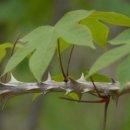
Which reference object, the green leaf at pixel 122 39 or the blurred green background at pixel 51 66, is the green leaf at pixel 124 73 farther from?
the blurred green background at pixel 51 66

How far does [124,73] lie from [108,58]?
0.18 feet

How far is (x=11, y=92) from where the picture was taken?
1.30 m

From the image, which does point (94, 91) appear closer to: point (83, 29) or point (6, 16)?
point (83, 29)

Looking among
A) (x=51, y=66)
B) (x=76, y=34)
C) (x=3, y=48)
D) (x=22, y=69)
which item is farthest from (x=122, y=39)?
(x=51, y=66)

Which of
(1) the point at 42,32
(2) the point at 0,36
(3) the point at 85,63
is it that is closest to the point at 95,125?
(3) the point at 85,63

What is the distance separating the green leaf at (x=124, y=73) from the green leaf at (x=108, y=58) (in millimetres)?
25

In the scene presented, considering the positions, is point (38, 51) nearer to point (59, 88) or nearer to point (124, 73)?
point (59, 88)

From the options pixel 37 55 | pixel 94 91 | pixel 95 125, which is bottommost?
pixel 95 125

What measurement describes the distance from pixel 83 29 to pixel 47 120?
7.89 feet

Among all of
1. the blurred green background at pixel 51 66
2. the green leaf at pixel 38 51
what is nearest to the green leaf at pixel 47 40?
the green leaf at pixel 38 51

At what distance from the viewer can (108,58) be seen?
1.07 m

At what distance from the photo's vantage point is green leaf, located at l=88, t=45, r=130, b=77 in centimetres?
104

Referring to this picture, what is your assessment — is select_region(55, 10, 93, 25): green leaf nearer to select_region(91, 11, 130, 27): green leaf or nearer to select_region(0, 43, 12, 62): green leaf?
select_region(91, 11, 130, 27): green leaf

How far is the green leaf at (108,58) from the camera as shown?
1.04 metres
